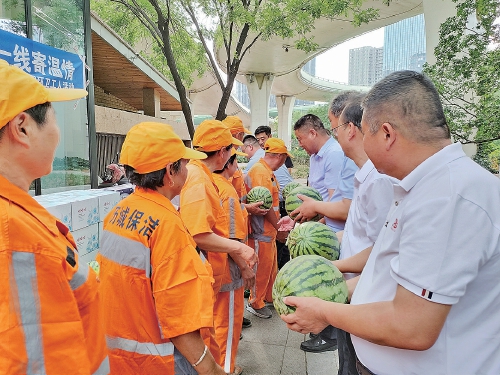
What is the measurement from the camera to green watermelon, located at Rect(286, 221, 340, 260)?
2666 millimetres

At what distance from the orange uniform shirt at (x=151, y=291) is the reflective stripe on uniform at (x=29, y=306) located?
727mm

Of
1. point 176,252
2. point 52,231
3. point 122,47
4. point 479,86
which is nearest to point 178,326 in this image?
point 176,252

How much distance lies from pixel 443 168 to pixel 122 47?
1123cm

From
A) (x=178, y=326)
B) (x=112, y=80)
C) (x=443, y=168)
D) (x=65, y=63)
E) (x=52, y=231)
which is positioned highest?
(x=112, y=80)

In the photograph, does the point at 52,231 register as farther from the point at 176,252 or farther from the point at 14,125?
the point at 176,252

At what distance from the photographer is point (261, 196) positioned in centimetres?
482

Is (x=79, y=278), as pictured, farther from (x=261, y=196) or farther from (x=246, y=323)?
(x=246, y=323)

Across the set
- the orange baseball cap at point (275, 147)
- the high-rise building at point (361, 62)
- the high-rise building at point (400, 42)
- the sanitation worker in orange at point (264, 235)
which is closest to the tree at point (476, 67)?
the orange baseball cap at point (275, 147)

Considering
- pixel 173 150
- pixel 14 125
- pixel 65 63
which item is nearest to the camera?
pixel 14 125

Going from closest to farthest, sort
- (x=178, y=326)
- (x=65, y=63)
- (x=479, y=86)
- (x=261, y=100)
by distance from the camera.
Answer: (x=178, y=326) < (x=65, y=63) < (x=479, y=86) < (x=261, y=100)

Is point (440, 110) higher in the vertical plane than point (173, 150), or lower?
higher

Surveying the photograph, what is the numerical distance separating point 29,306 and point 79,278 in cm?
21

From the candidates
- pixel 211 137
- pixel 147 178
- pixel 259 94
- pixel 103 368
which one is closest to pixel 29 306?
pixel 103 368

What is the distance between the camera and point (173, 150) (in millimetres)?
2078
